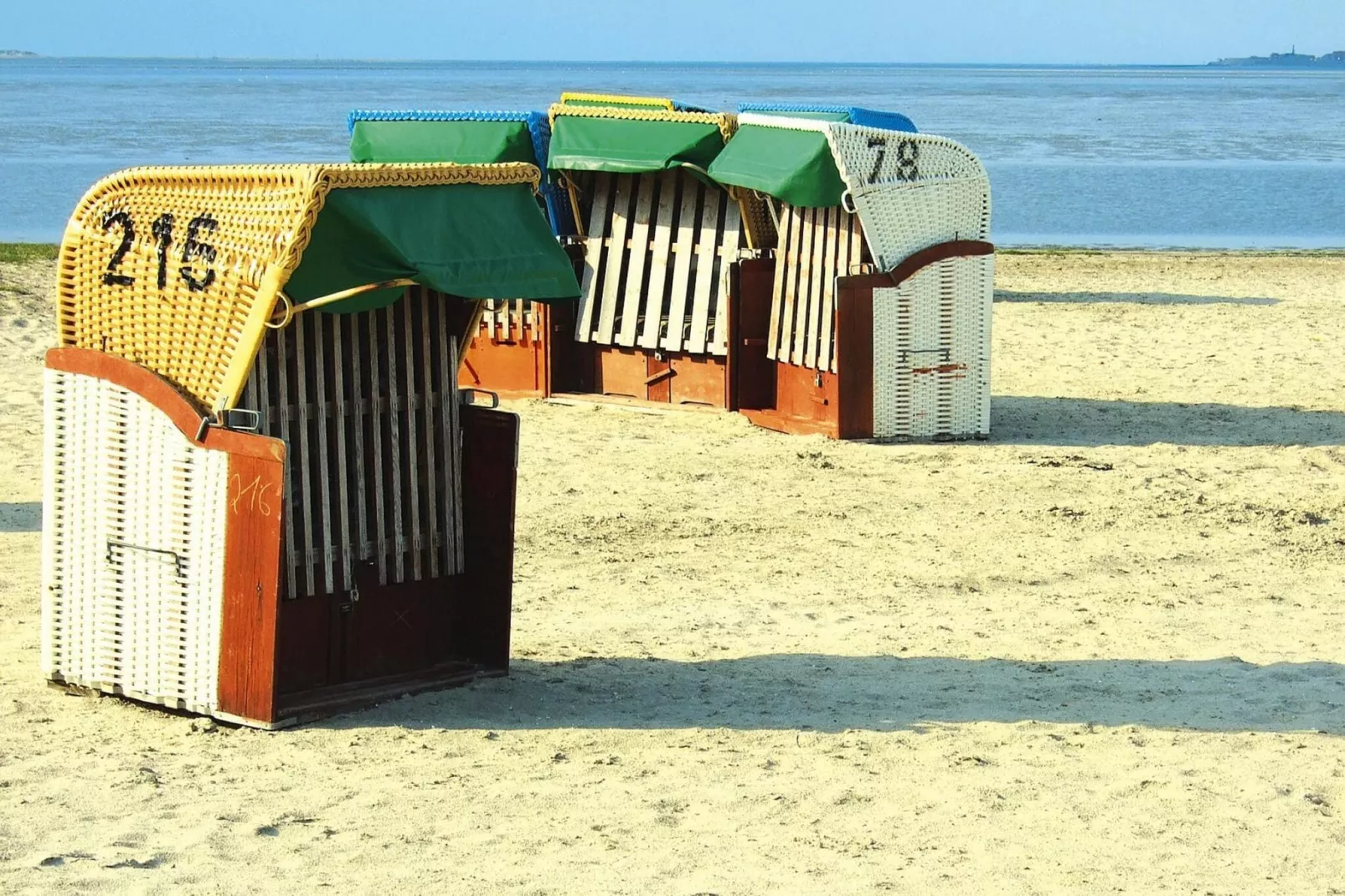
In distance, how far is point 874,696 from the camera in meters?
7.05

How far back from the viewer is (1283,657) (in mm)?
7656

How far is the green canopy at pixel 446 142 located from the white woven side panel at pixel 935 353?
3.13 meters

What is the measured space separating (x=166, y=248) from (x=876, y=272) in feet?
20.2

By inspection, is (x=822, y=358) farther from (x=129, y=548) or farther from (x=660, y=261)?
(x=129, y=548)

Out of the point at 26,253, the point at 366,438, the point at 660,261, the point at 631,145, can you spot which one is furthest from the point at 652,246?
the point at 26,253

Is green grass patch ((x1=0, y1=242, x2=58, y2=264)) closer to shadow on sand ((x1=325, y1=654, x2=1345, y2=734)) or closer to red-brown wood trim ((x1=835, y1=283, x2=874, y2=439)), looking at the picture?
red-brown wood trim ((x1=835, y1=283, x2=874, y2=439))

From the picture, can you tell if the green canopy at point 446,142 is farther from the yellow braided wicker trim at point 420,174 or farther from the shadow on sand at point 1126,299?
the shadow on sand at point 1126,299

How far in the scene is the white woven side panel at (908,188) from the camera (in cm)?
1160

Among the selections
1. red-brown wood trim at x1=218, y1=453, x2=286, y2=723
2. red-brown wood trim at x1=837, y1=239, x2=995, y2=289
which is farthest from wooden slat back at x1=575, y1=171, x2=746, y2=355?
red-brown wood trim at x1=218, y1=453, x2=286, y2=723

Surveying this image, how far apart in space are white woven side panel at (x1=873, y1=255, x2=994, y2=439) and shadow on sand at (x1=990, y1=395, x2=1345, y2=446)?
0.45m

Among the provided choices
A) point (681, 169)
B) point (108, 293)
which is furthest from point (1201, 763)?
point (681, 169)

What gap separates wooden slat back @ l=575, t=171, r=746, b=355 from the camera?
1311cm

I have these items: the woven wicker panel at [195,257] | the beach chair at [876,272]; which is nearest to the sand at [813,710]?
the beach chair at [876,272]

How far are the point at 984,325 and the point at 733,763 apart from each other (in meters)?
6.52
